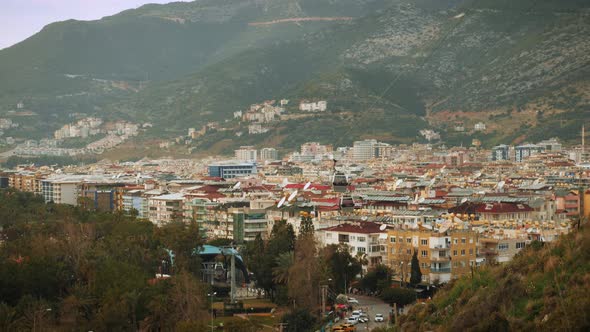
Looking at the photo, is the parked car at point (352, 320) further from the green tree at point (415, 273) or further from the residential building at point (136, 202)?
the residential building at point (136, 202)

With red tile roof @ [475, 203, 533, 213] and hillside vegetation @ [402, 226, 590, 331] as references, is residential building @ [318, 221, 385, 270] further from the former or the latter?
hillside vegetation @ [402, 226, 590, 331]

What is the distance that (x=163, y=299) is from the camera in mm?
40125

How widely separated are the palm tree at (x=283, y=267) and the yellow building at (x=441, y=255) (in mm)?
4312

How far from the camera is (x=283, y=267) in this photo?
46.6 meters

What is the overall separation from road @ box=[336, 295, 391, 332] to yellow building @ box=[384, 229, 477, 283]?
2.14m

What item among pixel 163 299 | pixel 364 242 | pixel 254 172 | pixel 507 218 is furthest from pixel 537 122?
pixel 163 299

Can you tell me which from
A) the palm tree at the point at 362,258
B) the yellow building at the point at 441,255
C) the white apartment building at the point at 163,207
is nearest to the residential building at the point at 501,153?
the white apartment building at the point at 163,207

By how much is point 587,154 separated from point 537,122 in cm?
2873

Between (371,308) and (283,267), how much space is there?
16.4 feet

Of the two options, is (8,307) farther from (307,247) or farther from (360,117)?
(360,117)

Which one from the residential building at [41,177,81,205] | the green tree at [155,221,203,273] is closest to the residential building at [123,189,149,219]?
the residential building at [41,177,81,205]

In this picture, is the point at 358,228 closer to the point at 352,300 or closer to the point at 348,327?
the point at 352,300

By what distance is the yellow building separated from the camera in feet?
153

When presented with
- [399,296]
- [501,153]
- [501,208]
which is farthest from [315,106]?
[399,296]
